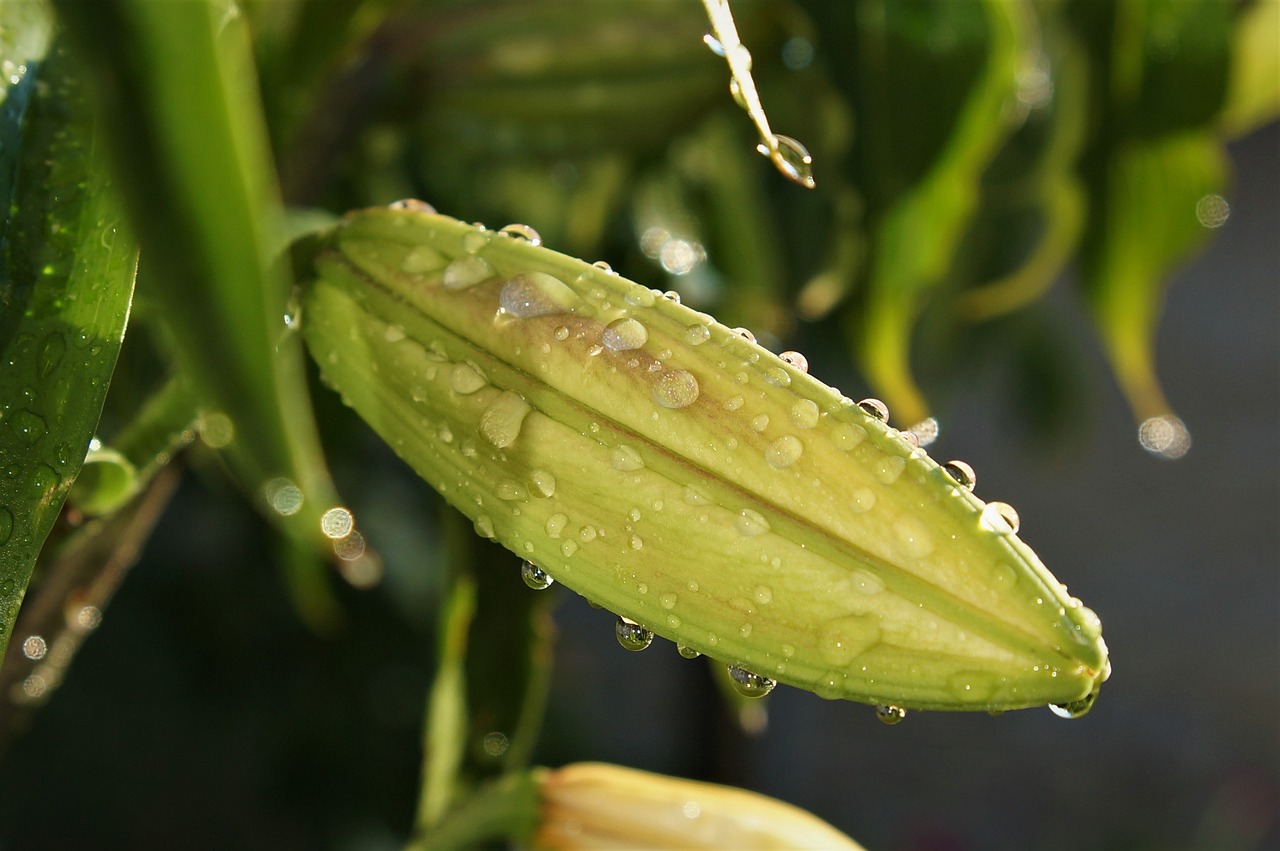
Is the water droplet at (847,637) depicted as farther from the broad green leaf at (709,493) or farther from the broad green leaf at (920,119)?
the broad green leaf at (920,119)

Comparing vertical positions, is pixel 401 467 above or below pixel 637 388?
above

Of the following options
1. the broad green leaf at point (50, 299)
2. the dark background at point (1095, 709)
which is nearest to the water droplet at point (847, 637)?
the broad green leaf at point (50, 299)

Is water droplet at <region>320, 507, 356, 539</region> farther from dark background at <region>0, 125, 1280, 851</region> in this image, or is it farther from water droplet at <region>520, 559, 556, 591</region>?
dark background at <region>0, 125, 1280, 851</region>

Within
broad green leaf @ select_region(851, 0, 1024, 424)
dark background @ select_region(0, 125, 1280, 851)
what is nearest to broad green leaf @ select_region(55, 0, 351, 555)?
broad green leaf @ select_region(851, 0, 1024, 424)

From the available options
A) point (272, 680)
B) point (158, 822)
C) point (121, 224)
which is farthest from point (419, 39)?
point (158, 822)

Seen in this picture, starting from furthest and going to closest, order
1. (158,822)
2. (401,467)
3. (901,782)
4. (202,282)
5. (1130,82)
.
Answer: (901,782), (158,822), (401,467), (1130,82), (202,282)

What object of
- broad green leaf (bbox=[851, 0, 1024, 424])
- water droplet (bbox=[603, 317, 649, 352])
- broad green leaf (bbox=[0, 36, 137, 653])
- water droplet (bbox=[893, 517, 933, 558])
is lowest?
broad green leaf (bbox=[0, 36, 137, 653])

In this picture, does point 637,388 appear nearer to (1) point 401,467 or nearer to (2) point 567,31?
(2) point 567,31
